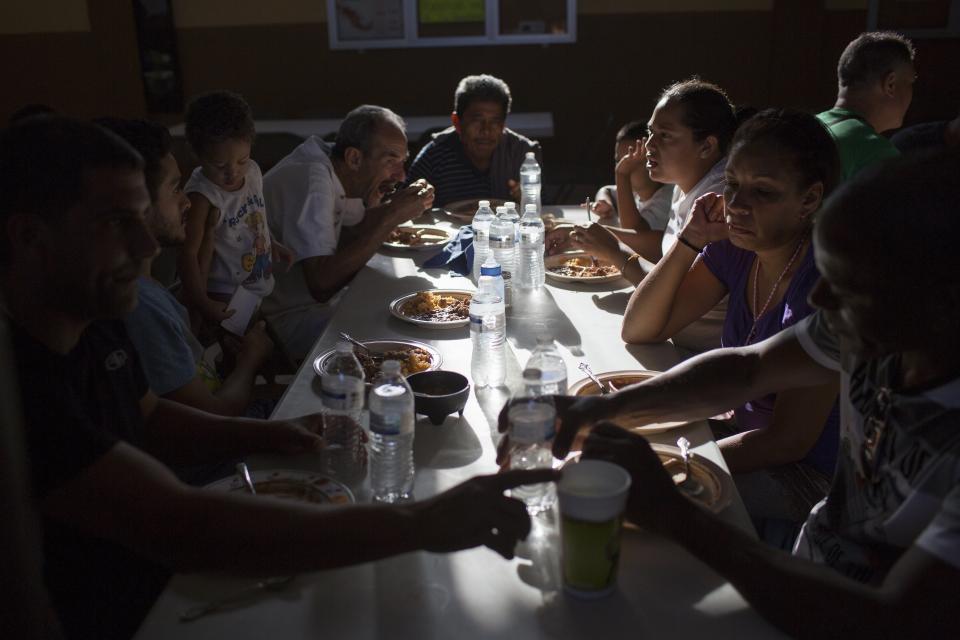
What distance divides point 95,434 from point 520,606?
2.24 feet

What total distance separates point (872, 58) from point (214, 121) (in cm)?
297

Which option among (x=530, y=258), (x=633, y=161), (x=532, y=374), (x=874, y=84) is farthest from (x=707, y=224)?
(x=874, y=84)

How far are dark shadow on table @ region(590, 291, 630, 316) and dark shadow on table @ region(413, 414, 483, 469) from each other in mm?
930

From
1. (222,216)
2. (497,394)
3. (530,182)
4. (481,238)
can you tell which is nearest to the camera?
(497,394)

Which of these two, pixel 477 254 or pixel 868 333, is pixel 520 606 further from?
pixel 477 254

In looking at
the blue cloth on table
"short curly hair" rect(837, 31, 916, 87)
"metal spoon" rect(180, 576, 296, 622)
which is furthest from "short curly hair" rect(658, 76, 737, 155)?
"metal spoon" rect(180, 576, 296, 622)

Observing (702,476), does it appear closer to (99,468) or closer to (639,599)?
(639,599)

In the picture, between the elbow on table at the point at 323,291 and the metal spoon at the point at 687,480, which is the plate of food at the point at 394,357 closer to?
the metal spoon at the point at 687,480

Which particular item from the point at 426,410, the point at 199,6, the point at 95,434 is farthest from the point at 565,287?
the point at 199,6

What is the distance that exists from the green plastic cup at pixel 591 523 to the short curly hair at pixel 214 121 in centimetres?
216

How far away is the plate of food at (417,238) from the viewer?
3295mm

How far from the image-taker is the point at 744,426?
2.05 metres

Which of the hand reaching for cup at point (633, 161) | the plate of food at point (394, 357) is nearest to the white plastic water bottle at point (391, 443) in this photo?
the plate of food at point (394, 357)

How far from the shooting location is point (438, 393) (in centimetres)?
178
